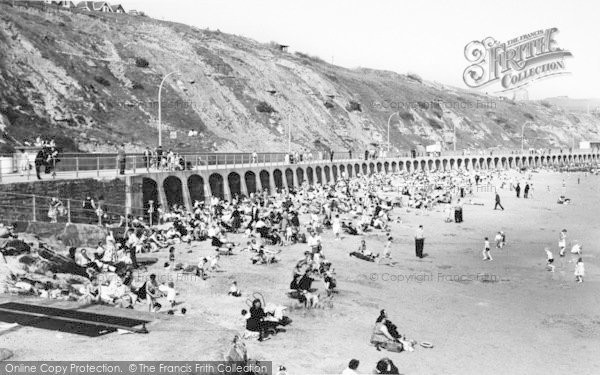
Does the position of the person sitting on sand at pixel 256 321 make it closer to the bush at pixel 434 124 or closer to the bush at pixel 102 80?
the bush at pixel 102 80

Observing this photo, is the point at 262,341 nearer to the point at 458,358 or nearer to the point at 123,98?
the point at 458,358

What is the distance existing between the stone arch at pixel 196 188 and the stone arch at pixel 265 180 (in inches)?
324

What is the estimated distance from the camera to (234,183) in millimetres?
34844

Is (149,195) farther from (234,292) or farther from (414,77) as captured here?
(414,77)

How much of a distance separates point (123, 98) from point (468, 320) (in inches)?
1820

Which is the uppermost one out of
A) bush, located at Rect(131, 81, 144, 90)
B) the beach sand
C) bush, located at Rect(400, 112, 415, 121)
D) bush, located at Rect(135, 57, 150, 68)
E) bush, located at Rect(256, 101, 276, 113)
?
bush, located at Rect(135, 57, 150, 68)

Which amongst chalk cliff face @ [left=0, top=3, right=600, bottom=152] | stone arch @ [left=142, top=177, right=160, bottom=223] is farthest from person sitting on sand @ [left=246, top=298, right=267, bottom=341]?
chalk cliff face @ [left=0, top=3, right=600, bottom=152]

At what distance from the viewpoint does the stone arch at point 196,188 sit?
30.0m

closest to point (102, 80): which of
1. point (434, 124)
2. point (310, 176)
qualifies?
point (310, 176)

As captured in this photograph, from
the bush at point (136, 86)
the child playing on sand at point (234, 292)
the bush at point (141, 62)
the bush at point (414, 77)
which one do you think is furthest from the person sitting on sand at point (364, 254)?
the bush at point (414, 77)

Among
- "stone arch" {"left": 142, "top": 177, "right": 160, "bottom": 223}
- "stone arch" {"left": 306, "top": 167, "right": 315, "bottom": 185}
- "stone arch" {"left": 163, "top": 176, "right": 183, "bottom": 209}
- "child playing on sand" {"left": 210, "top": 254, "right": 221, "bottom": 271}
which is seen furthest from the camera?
"stone arch" {"left": 306, "top": 167, "right": 315, "bottom": 185}

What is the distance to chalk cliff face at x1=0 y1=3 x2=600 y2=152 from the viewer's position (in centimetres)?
4422

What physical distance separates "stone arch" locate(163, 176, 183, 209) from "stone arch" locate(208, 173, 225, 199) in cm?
357

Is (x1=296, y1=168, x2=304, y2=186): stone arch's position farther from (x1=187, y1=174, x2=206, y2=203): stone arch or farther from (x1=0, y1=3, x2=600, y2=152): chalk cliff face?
(x1=187, y1=174, x2=206, y2=203): stone arch
